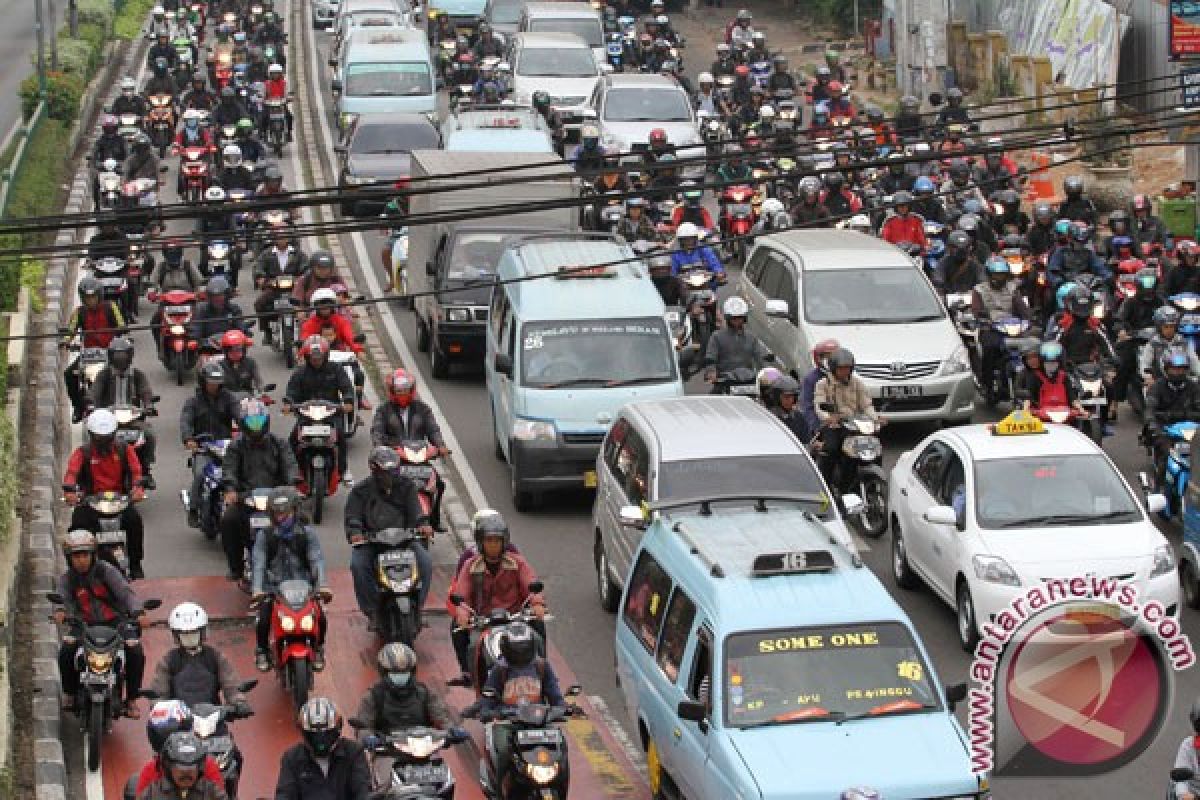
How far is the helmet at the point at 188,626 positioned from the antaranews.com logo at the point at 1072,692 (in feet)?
16.1

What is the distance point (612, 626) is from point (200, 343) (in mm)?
7790

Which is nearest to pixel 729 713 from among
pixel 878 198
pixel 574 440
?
pixel 574 440

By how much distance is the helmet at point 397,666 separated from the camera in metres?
15.5

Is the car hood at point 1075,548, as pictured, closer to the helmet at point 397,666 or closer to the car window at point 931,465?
the car window at point 931,465

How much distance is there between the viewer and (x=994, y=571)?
1862 cm

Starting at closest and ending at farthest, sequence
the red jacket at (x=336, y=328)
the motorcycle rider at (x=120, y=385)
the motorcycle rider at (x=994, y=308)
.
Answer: the motorcycle rider at (x=120, y=385), the red jacket at (x=336, y=328), the motorcycle rider at (x=994, y=308)

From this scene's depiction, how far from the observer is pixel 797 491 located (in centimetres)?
1911

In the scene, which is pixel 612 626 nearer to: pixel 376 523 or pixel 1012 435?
pixel 376 523

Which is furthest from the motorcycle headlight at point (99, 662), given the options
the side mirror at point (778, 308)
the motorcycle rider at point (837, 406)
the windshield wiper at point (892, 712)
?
the side mirror at point (778, 308)

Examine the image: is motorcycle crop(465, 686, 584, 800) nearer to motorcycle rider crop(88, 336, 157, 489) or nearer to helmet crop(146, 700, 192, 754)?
helmet crop(146, 700, 192, 754)

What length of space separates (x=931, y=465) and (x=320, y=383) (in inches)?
237

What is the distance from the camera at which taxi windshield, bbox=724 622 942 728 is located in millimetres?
14883

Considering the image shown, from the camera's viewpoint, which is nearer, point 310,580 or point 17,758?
point 17,758

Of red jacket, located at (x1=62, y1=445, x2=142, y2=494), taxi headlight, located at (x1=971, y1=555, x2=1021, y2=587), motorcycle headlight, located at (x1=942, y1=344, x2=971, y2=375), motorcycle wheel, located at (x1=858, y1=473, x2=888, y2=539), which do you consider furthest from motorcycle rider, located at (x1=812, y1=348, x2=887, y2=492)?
red jacket, located at (x1=62, y1=445, x2=142, y2=494)
